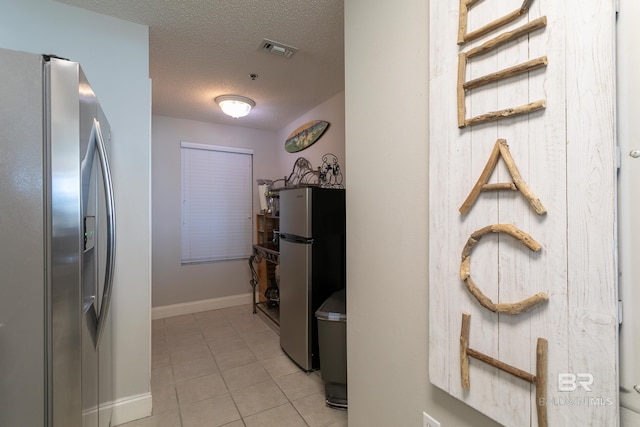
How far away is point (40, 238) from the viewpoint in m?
0.80

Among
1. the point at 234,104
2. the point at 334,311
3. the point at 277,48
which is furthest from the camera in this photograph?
the point at 234,104

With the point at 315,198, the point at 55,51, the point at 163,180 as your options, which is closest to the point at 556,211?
the point at 315,198

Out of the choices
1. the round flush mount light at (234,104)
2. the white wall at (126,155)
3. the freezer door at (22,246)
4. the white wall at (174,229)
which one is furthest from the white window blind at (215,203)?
the freezer door at (22,246)

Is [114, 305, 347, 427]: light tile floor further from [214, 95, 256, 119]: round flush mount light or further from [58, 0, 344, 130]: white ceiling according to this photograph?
[58, 0, 344, 130]: white ceiling

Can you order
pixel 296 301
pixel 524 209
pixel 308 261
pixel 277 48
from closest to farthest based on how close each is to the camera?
pixel 524 209 < pixel 277 48 < pixel 308 261 < pixel 296 301

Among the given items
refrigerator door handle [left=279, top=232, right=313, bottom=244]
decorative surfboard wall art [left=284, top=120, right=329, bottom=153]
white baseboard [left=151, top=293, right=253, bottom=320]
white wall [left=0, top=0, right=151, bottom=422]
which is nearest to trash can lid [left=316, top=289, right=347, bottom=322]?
refrigerator door handle [left=279, top=232, right=313, bottom=244]

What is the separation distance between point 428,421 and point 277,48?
7.73ft

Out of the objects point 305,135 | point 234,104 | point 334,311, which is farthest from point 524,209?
point 305,135

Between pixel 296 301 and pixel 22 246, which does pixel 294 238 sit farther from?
pixel 22 246

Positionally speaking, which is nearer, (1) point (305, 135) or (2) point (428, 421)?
(2) point (428, 421)

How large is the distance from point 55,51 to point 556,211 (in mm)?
2508

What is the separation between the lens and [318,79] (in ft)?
8.31

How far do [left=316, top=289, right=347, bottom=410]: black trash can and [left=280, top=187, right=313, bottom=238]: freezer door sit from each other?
66 centimetres

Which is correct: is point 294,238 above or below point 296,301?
above
